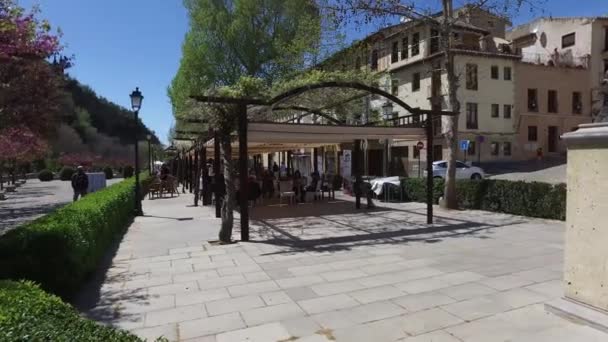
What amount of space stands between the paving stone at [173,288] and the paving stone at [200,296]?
0.49 ft

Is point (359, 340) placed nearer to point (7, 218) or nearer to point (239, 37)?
point (7, 218)

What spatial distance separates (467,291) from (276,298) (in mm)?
2108

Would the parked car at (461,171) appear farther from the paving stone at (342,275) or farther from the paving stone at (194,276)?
the paving stone at (194,276)

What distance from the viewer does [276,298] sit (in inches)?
181

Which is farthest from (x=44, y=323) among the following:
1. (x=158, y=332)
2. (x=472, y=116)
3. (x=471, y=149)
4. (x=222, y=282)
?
(x=472, y=116)

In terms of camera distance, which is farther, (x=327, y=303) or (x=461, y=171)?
(x=461, y=171)

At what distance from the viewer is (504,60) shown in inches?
1164

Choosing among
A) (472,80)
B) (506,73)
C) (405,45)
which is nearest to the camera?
(472,80)

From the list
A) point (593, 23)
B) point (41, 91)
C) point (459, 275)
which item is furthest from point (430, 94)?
point (459, 275)

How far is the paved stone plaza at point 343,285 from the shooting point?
371 centimetres

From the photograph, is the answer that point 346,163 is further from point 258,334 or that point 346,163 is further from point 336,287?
point 258,334

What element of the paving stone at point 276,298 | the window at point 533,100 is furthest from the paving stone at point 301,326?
the window at point 533,100

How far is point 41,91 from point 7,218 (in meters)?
4.33

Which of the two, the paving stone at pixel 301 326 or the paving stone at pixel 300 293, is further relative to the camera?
the paving stone at pixel 300 293
